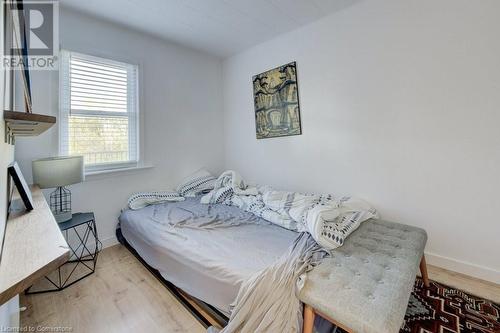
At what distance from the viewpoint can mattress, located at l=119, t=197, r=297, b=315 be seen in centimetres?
139

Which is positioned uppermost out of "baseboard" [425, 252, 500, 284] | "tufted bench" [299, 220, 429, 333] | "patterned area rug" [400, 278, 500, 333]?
"tufted bench" [299, 220, 429, 333]

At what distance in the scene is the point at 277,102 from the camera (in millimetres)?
2988

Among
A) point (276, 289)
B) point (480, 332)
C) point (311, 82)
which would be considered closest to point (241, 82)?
point (311, 82)

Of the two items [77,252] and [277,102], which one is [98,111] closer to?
[77,252]

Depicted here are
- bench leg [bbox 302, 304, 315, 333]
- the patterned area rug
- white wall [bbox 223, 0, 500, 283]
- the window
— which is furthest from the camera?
the window

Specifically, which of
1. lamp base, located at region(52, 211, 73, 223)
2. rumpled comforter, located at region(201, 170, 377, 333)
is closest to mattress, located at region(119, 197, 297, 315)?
rumpled comforter, located at region(201, 170, 377, 333)

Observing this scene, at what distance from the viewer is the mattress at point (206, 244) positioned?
1.39m

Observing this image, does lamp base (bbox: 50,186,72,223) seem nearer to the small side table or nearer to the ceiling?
the small side table

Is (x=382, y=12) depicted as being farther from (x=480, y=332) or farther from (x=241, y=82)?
(x=480, y=332)

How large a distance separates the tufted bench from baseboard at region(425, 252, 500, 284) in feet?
1.96

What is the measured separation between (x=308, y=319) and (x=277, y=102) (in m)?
2.48

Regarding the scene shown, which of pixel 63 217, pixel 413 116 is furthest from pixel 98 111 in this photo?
pixel 413 116

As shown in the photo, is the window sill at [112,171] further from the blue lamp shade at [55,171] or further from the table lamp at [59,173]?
the blue lamp shade at [55,171]

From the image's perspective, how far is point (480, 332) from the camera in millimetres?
1343
